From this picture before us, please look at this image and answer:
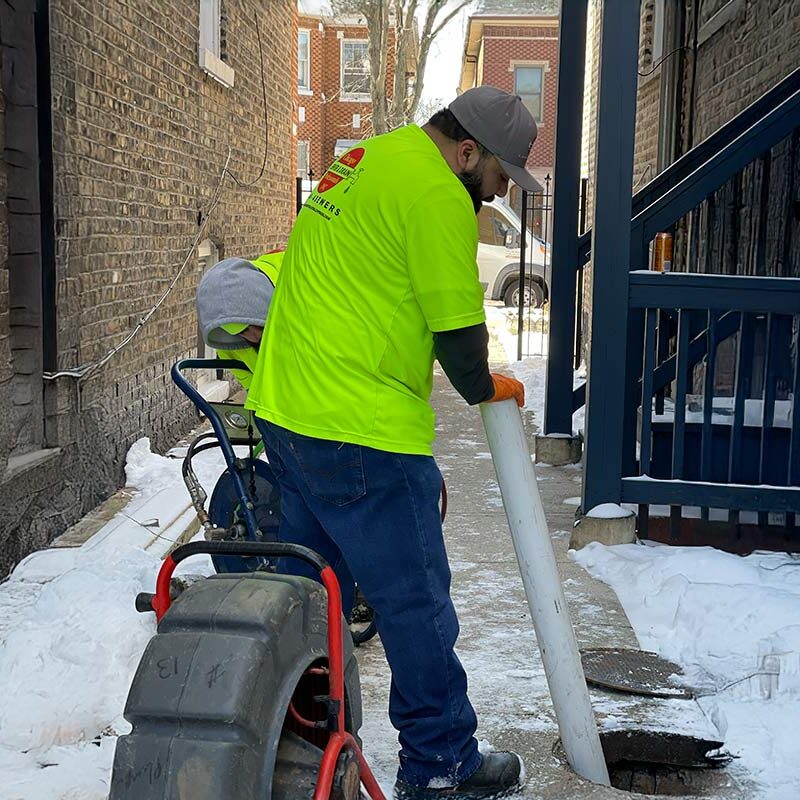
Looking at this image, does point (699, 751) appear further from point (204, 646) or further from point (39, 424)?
point (39, 424)

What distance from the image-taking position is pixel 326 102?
118 ft

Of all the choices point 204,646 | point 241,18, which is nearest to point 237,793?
point 204,646

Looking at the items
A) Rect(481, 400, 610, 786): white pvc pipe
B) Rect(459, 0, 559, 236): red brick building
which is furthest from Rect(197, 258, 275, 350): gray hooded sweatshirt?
Rect(459, 0, 559, 236): red brick building

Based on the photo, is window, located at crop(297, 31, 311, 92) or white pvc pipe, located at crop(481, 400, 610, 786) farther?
window, located at crop(297, 31, 311, 92)

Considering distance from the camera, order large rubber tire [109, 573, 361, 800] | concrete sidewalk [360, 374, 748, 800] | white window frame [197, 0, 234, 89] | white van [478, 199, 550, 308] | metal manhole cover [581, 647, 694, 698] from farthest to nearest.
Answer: white van [478, 199, 550, 308] < white window frame [197, 0, 234, 89] < metal manhole cover [581, 647, 694, 698] < concrete sidewalk [360, 374, 748, 800] < large rubber tire [109, 573, 361, 800]

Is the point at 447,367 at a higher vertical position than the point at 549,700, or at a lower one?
higher

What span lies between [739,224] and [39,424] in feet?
15.9

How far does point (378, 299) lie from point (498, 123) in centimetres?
54

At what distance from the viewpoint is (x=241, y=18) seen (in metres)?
12.0

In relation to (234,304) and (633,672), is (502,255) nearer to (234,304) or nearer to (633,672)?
(633,672)

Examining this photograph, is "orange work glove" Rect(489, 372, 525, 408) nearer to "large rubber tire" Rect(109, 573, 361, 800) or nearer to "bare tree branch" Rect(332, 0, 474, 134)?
"large rubber tire" Rect(109, 573, 361, 800)

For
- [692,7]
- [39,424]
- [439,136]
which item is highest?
[692,7]

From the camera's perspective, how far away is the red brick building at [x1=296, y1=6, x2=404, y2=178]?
118ft

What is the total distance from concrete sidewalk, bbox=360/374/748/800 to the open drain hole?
0.22ft
